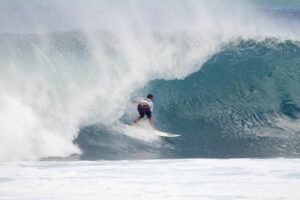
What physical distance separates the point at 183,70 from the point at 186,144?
398 centimetres

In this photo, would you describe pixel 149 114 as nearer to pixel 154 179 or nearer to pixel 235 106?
pixel 235 106

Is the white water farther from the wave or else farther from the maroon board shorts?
the maroon board shorts

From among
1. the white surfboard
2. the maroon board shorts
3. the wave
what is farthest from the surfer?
the wave

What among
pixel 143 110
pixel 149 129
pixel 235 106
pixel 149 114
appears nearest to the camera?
pixel 149 129

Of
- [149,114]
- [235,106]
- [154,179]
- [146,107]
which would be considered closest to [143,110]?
[146,107]

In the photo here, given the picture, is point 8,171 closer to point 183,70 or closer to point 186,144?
point 186,144

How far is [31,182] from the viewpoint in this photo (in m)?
11.8

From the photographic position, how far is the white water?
10692 mm

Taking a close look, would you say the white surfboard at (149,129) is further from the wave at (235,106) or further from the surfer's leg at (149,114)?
the wave at (235,106)

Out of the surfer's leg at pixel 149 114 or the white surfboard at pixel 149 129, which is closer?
the white surfboard at pixel 149 129

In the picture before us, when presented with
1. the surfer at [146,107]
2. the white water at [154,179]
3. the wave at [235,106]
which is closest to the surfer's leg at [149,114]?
the surfer at [146,107]

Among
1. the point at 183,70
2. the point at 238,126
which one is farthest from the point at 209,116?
the point at 183,70

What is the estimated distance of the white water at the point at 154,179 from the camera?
10.7 meters

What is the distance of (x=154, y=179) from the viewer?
1202cm
